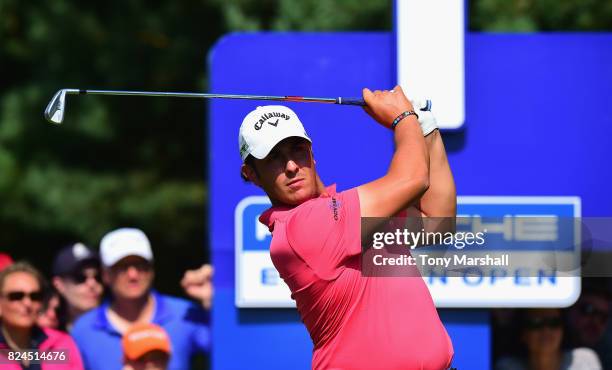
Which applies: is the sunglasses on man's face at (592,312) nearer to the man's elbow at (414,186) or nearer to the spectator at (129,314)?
the spectator at (129,314)

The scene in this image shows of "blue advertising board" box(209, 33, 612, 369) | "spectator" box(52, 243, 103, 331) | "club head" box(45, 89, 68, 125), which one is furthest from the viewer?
"spectator" box(52, 243, 103, 331)

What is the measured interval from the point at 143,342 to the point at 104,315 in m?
0.49

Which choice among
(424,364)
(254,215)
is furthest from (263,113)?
(254,215)

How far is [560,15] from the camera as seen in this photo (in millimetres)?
7898

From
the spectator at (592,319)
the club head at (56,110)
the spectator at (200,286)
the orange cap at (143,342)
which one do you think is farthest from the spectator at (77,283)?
the spectator at (592,319)

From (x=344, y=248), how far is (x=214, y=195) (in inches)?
65.4

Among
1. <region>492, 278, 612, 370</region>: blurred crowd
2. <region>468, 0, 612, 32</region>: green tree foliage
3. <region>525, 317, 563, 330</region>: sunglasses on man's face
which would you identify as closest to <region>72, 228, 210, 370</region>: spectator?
<region>492, 278, 612, 370</region>: blurred crowd

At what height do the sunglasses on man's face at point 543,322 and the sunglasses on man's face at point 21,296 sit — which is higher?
the sunglasses on man's face at point 21,296

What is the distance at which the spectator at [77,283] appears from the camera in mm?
5781

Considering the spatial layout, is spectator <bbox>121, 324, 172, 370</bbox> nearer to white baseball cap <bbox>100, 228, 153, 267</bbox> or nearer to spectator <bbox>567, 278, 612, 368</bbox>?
white baseball cap <bbox>100, 228, 153, 267</bbox>

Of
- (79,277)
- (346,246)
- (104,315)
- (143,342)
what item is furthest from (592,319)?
(79,277)

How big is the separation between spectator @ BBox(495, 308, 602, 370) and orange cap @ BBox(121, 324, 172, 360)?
1.47 metres

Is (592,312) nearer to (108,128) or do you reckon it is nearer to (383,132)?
(383,132)

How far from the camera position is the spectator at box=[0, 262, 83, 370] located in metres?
4.83
